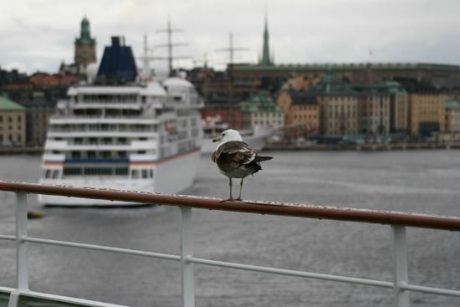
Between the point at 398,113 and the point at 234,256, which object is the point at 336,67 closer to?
the point at 398,113

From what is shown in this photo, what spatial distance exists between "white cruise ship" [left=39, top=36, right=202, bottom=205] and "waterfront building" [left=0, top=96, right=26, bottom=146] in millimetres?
40175

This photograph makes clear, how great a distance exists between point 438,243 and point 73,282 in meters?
6.16

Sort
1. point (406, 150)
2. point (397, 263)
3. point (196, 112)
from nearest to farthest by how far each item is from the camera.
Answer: point (397, 263), point (196, 112), point (406, 150)

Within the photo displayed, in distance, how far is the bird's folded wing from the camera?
1.84 metres

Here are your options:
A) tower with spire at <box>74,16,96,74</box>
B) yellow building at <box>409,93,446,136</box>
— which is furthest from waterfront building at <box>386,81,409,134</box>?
tower with spire at <box>74,16,96,74</box>

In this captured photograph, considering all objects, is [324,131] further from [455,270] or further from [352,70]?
[455,270]

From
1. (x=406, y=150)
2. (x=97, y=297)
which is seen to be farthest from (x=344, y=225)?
(x=406, y=150)

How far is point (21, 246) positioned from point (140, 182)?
71.3 feet

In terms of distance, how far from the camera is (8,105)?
67375 millimetres

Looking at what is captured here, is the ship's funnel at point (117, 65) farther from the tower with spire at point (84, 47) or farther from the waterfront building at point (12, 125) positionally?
the tower with spire at point (84, 47)

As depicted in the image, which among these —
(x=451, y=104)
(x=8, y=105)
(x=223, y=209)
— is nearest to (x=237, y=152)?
(x=223, y=209)

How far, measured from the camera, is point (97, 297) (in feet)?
33.7

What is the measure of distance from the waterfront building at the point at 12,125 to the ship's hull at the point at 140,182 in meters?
38.7

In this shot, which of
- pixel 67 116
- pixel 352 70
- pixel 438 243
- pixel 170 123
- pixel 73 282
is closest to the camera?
pixel 73 282
